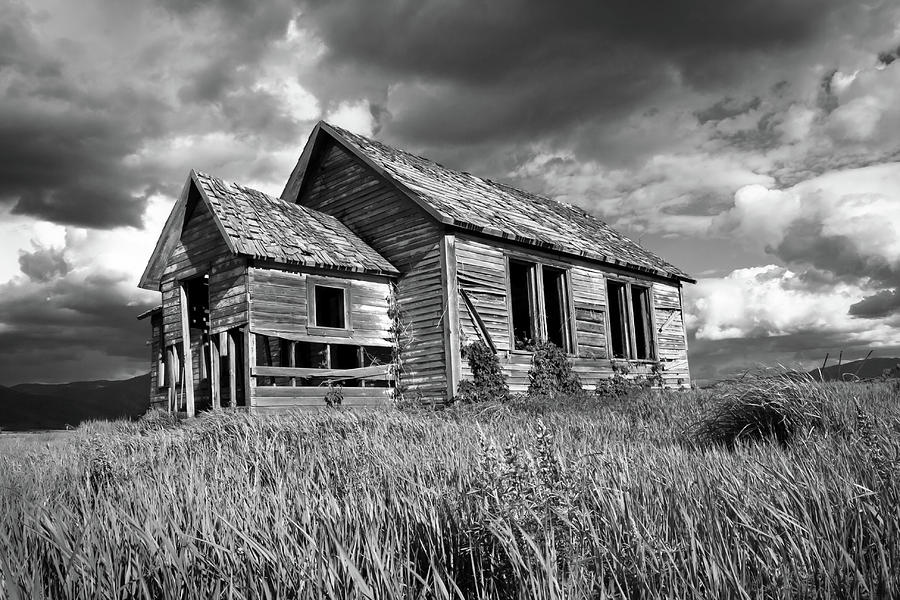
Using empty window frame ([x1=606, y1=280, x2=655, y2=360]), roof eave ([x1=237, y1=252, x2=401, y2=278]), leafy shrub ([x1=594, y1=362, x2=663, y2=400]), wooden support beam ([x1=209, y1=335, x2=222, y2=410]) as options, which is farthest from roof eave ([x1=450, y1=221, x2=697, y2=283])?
wooden support beam ([x1=209, y1=335, x2=222, y2=410])

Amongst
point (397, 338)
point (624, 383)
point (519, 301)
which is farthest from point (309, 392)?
point (519, 301)

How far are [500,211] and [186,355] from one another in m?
8.23

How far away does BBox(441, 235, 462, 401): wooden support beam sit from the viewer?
13.1 metres

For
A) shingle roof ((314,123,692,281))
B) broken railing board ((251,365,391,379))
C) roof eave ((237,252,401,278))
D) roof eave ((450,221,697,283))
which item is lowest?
broken railing board ((251,365,391,379))

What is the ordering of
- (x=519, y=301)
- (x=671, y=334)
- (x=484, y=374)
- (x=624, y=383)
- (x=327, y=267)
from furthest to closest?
(x=519, y=301), (x=671, y=334), (x=624, y=383), (x=484, y=374), (x=327, y=267)

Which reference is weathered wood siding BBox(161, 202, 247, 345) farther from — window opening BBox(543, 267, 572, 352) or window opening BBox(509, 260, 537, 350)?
window opening BBox(543, 267, 572, 352)

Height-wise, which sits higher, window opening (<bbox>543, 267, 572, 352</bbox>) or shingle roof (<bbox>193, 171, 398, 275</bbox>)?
shingle roof (<bbox>193, 171, 398, 275</bbox>)

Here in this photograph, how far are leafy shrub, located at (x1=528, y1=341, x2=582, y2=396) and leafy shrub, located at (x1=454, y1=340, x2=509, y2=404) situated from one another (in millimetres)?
1191

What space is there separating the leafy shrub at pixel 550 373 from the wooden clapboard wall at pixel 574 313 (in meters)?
0.25

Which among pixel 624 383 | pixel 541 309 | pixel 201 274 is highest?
pixel 201 274

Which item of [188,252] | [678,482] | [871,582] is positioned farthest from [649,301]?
[871,582]

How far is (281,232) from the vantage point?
13562 millimetres

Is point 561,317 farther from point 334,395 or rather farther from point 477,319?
point 334,395

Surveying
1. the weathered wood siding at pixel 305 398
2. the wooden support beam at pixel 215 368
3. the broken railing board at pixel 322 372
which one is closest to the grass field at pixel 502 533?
the weathered wood siding at pixel 305 398
